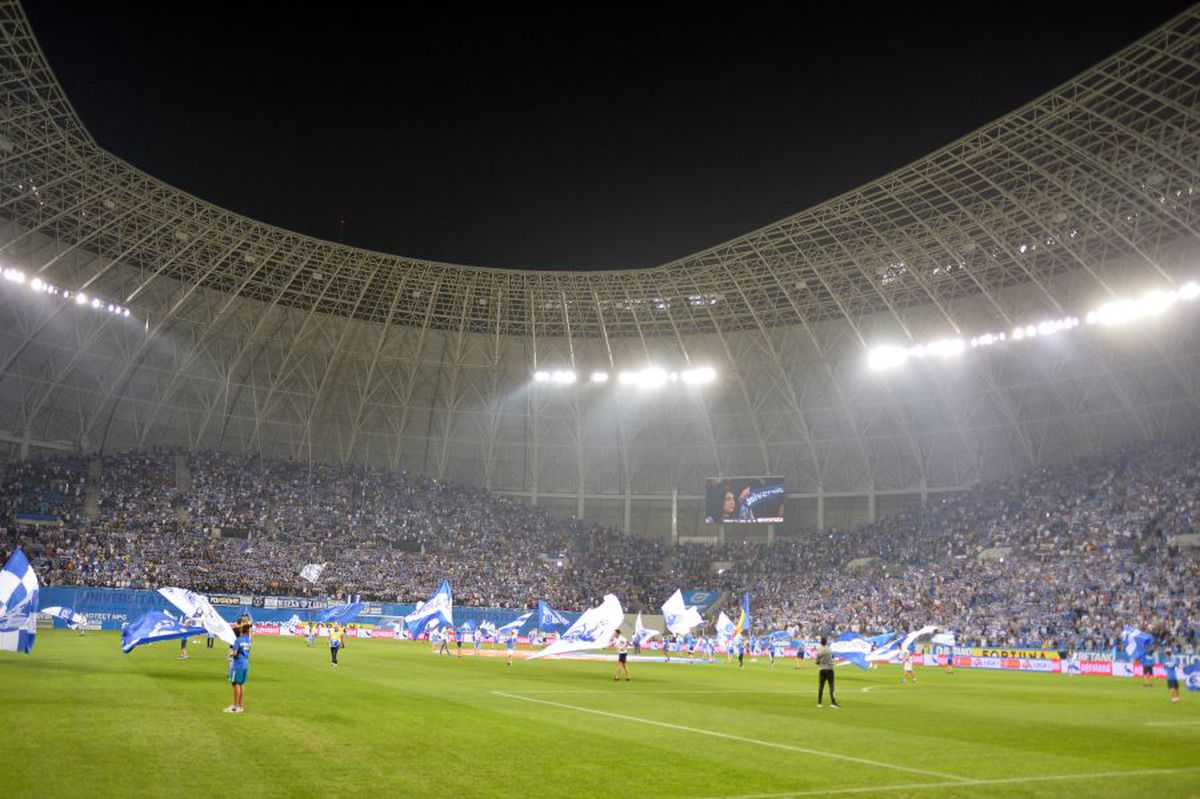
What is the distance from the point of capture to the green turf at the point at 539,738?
1320 centimetres

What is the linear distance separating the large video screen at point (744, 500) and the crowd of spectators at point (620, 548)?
14.4 ft

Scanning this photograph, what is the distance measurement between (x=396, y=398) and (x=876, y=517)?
43514 mm

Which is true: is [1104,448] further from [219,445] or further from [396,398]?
[219,445]

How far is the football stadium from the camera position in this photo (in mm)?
28047

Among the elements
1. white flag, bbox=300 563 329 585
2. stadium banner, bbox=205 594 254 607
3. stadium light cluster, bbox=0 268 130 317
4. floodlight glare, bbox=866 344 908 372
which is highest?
stadium light cluster, bbox=0 268 130 317

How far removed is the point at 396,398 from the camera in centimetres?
8500

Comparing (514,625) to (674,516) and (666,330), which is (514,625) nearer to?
(666,330)

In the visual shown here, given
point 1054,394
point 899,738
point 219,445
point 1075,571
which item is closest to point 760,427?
point 1054,394

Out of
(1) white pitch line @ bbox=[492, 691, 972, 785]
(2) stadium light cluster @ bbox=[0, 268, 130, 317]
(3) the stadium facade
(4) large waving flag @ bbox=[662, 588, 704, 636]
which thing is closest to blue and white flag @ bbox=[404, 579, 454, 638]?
(4) large waving flag @ bbox=[662, 588, 704, 636]

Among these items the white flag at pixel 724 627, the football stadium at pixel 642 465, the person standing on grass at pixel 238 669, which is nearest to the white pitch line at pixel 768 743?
the football stadium at pixel 642 465

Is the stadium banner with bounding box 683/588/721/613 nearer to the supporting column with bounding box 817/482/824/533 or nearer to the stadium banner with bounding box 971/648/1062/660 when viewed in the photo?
the supporting column with bounding box 817/482/824/533

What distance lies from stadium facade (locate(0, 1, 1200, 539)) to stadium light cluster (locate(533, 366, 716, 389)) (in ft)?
5.68

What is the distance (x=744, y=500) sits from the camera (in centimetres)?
8312

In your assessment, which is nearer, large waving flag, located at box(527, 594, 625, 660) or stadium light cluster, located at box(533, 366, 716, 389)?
large waving flag, located at box(527, 594, 625, 660)
